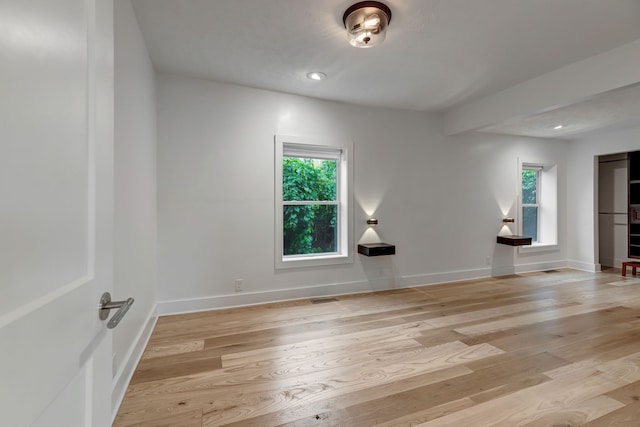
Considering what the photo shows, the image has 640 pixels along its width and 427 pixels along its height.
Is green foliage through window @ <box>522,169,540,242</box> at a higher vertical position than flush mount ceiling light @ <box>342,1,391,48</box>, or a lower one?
lower

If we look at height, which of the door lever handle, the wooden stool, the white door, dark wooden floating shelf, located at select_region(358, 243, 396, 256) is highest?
the white door

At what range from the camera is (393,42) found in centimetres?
249

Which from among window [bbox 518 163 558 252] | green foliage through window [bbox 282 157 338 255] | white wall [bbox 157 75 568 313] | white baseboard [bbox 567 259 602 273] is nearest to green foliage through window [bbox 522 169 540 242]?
window [bbox 518 163 558 252]

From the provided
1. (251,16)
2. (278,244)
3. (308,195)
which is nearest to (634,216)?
(308,195)

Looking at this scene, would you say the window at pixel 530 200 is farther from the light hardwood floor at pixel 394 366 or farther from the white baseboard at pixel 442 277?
the light hardwood floor at pixel 394 366

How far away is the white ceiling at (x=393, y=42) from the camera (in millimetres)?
2078

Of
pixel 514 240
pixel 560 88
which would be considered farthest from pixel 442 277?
pixel 560 88

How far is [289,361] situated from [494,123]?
366cm

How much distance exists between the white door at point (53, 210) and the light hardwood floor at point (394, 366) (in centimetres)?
110

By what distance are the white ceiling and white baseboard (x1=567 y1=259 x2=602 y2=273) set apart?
3075 millimetres

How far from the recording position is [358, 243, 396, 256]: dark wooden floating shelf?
378 cm

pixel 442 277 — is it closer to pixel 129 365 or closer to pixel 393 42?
pixel 393 42

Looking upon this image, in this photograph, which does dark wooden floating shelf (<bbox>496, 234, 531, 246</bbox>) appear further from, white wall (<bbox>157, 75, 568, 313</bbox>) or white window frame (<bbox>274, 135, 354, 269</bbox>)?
white window frame (<bbox>274, 135, 354, 269</bbox>)

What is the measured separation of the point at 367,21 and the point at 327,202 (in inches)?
87.1
